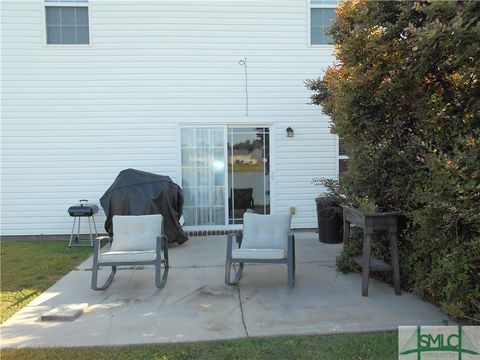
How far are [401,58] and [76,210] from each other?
6.22 m

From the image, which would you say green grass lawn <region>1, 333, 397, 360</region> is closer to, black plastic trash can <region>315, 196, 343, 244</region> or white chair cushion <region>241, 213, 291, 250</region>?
white chair cushion <region>241, 213, 291, 250</region>

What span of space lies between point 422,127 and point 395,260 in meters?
1.54

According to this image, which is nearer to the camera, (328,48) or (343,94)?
(343,94)

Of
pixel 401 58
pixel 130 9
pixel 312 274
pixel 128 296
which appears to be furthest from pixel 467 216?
pixel 130 9

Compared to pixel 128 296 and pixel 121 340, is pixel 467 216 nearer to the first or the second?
pixel 121 340

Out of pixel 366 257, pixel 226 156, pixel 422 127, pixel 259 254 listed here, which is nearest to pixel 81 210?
pixel 226 156

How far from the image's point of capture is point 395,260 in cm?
501

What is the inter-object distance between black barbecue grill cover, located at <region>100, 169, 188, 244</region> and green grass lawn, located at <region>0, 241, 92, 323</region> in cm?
90

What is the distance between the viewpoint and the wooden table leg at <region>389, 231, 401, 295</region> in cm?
497

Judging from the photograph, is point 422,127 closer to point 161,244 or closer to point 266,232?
point 266,232

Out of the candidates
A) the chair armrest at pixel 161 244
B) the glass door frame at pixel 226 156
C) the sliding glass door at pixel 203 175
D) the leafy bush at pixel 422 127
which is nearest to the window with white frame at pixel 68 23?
the glass door frame at pixel 226 156

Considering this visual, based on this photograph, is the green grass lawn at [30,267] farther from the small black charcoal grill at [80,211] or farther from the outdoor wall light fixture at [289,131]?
the outdoor wall light fixture at [289,131]

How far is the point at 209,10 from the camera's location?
342 inches

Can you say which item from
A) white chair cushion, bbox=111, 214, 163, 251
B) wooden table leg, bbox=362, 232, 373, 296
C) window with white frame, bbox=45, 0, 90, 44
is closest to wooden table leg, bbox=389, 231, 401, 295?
wooden table leg, bbox=362, 232, 373, 296
